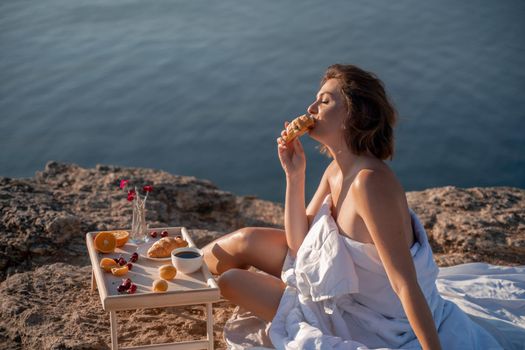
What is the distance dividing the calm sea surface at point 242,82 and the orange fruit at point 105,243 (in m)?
5.15

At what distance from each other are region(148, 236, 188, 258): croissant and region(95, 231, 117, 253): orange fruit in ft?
0.51

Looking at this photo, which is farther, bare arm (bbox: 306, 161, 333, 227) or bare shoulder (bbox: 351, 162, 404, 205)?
bare arm (bbox: 306, 161, 333, 227)

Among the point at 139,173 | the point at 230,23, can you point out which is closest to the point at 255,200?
the point at 139,173

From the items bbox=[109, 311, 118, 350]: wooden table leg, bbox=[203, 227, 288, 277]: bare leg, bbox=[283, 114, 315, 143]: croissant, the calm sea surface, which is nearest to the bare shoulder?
bbox=[283, 114, 315, 143]: croissant

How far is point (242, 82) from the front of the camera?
903cm

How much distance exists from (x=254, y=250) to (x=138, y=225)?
1.66 ft

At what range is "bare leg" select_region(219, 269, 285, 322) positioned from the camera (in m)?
2.63

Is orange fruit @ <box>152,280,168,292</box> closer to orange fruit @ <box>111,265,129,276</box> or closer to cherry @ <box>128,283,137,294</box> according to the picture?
cherry @ <box>128,283,137,294</box>

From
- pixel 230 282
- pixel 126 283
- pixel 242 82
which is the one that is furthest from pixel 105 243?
pixel 242 82

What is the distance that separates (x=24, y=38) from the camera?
9500 mm

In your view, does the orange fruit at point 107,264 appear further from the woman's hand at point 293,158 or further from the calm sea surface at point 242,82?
the calm sea surface at point 242,82

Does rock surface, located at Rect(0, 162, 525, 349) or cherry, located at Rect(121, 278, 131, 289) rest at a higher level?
cherry, located at Rect(121, 278, 131, 289)

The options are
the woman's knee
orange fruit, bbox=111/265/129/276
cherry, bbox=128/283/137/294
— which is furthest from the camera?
the woman's knee

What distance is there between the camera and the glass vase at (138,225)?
2912mm
